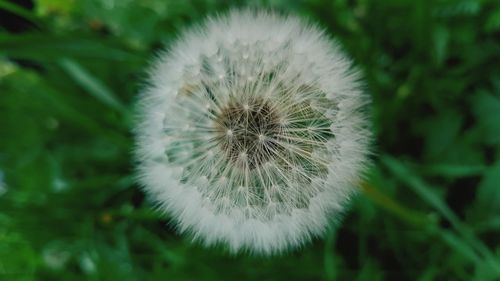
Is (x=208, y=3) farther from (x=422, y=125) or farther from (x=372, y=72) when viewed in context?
(x=422, y=125)

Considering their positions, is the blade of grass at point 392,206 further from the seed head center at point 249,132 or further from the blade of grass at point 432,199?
the seed head center at point 249,132

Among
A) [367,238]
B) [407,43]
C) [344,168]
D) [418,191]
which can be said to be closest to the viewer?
[344,168]

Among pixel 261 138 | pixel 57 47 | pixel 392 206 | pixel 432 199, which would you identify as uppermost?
pixel 57 47

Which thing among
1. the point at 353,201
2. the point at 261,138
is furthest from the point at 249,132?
the point at 353,201

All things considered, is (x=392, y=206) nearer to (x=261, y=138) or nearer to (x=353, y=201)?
(x=353, y=201)

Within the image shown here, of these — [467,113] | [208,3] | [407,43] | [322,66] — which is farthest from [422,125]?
[322,66]

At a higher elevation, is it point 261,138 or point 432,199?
point 432,199

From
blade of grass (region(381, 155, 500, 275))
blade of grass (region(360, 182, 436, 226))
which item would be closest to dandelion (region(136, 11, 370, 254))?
blade of grass (region(360, 182, 436, 226))
